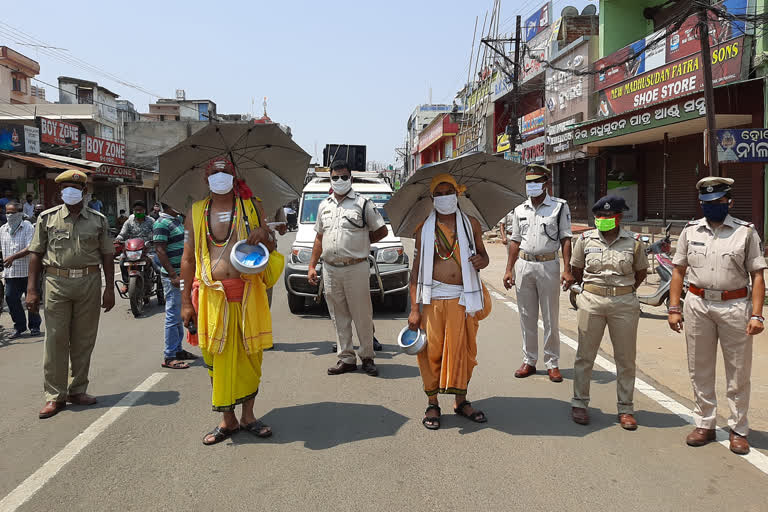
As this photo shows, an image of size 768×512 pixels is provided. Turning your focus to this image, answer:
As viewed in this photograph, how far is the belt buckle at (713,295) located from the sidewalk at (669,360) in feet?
3.93

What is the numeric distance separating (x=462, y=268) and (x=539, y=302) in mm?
1933

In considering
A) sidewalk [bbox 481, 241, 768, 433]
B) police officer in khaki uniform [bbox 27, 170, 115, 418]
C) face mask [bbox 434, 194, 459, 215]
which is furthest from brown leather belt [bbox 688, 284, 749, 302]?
police officer in khaki uniform [bbox 27, 170, 115, 418]

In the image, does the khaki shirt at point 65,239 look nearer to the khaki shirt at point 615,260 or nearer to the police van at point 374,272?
the police van at point 374,272

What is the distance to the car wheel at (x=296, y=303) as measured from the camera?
9.70 meters

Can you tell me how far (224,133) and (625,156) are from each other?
65.0ft

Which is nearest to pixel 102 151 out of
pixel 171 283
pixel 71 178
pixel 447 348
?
pixel 171 283

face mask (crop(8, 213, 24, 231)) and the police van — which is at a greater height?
face mask (crop(8, 213, 24, 231))

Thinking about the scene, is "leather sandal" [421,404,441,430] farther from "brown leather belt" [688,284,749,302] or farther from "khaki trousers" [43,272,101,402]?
"khaki trousers" [43,272,101,402]

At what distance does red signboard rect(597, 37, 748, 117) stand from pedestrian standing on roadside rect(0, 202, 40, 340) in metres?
14.5

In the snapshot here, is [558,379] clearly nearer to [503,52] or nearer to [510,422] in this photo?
[510,422]

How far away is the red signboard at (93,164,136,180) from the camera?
82.9ft

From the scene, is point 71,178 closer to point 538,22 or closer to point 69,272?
point 69,272

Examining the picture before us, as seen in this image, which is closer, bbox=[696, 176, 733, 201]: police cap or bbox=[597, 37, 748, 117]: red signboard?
bbox=[696, 176, 733, 201]: police cap

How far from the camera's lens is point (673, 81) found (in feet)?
54.5
